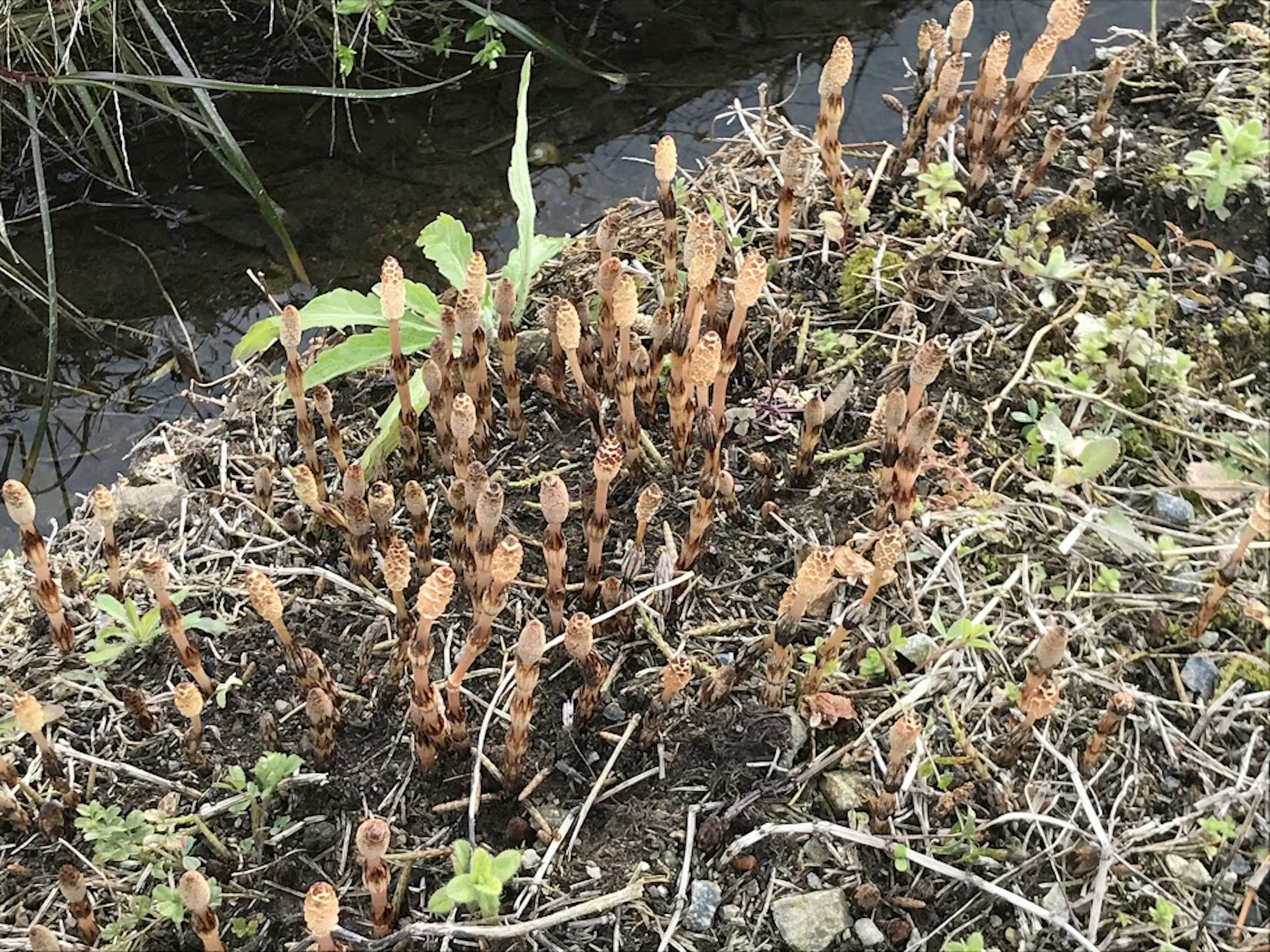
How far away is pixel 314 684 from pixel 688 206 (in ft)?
6.73

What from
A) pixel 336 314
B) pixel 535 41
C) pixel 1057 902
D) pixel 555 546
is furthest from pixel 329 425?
pixel 535 41

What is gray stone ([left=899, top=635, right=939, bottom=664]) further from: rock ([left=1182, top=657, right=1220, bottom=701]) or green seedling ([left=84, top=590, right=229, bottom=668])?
green seedling ([left=84, top=590, right=229, bottom=668])

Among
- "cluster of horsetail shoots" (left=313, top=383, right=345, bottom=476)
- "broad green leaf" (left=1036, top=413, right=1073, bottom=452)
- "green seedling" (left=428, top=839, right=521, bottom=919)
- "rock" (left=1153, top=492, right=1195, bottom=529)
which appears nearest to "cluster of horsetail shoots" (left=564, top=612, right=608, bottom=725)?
"green seedling" (left=428, top=839, right=521, bottom=919)

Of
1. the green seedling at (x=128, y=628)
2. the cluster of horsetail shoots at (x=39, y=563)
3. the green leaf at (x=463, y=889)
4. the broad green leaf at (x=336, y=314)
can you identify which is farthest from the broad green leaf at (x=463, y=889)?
the broad green leaf at (x=336, y=314)

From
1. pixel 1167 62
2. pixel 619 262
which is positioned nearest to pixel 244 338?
pixel 619 262

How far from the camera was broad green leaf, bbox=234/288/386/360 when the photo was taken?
3143mm

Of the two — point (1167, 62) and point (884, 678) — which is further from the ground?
point (1167, 62)

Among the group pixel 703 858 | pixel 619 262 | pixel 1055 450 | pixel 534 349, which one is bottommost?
pixel 703 858

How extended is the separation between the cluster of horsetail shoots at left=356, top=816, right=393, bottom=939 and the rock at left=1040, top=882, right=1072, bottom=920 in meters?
1.23

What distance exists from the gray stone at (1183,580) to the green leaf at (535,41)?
9.75ft

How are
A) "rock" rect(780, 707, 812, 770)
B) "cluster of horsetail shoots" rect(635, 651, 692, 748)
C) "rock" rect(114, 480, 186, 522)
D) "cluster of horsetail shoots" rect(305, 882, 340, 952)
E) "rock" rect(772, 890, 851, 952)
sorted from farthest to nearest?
"rock" rect(114, 480, 186, 522)
"rock" rect(780, 707, 812, 770)
"cluster of horsetail shoots" rect(635, 651, 692, 748)
"rock" rect(772, 890, 851, 952)
"cluster of horsetail shoots" rect(305, 882, 340, 952)

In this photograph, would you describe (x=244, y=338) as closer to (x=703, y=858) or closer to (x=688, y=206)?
(x=688, y=206)

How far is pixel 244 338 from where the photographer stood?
3279mm

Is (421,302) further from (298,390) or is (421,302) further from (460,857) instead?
(460,857)
